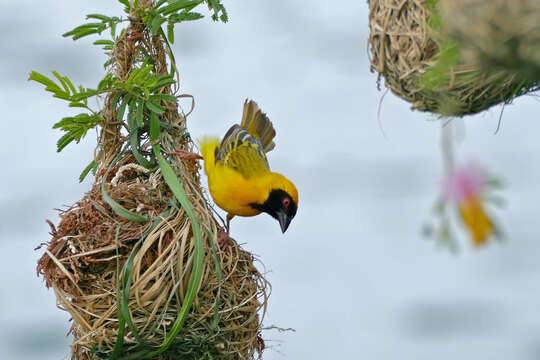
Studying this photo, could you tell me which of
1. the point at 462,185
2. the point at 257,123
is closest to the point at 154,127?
the point at 257,123

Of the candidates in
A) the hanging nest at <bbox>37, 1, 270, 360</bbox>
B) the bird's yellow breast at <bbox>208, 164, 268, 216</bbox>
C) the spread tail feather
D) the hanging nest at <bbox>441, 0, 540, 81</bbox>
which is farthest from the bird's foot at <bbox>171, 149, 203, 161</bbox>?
the hanging nest at <bbox>441, 0, 540, 81</bbox>

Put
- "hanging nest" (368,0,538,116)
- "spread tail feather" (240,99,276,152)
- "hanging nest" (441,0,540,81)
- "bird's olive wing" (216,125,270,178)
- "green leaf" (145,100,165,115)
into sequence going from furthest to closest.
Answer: "spread tail feather" (240,99,276,152), "bird's olive wing" (216,125,270,178), "green leaf" (145,100,165,115), "hanging nest" (368,0,538,116), "hanging nest" (441,0,540,81)

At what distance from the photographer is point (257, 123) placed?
3084 millimetres

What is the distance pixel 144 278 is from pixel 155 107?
23.0 inches

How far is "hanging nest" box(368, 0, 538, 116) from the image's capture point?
1.94 meters

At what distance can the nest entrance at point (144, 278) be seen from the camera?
91.0 inches

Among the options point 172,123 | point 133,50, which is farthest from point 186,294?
point 133,50

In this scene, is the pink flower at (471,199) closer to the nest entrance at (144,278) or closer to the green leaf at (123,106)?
the nest entrance at (144,278)

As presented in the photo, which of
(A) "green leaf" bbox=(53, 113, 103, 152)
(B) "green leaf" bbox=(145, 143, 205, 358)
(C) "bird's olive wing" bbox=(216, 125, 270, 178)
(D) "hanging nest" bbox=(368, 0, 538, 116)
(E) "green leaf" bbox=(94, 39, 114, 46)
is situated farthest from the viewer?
(C) "bird's olive wing" bbox=(216, 125, 270, 178)

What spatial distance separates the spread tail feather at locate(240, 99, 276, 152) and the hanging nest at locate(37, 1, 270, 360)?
592 mm

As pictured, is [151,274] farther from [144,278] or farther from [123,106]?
[123,106]

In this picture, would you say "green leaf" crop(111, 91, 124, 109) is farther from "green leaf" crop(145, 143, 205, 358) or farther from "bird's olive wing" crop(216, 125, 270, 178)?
"bird's olive wing" crop(216, 125, 270, 178)

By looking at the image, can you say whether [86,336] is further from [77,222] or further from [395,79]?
[395,79]

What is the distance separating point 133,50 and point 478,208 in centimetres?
169
